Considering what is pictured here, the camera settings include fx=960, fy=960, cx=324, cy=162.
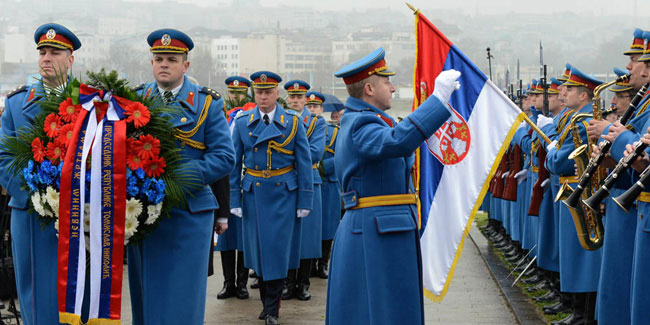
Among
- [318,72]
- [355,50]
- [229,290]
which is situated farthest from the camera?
[355,50]

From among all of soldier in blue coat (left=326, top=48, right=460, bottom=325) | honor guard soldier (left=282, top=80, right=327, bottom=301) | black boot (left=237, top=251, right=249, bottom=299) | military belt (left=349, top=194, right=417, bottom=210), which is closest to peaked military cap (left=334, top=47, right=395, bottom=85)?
soldier in blue coat (left=326, top=48, right=460, bottom=325)

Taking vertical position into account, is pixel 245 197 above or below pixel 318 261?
above

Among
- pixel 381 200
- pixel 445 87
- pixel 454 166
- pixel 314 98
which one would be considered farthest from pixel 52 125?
pixel 314 98

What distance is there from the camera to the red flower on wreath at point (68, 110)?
5527mm

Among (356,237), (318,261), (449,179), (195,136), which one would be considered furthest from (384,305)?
(318,261)

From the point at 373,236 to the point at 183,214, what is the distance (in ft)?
3.86

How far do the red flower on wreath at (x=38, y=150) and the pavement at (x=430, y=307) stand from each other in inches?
122

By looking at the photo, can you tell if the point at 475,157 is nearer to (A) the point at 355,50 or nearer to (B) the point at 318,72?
(B) the point at 318,72

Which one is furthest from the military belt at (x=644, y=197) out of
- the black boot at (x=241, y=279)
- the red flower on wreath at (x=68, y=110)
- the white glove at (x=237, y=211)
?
the black boot at (x=241, y=279)

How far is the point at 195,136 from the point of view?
5.99 m

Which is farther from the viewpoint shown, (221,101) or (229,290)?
(229,290)

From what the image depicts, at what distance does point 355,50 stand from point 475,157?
183 meters

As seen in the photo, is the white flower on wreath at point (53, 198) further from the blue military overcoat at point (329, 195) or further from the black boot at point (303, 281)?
the blue military overcoat at point (329, 195)

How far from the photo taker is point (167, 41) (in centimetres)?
610
